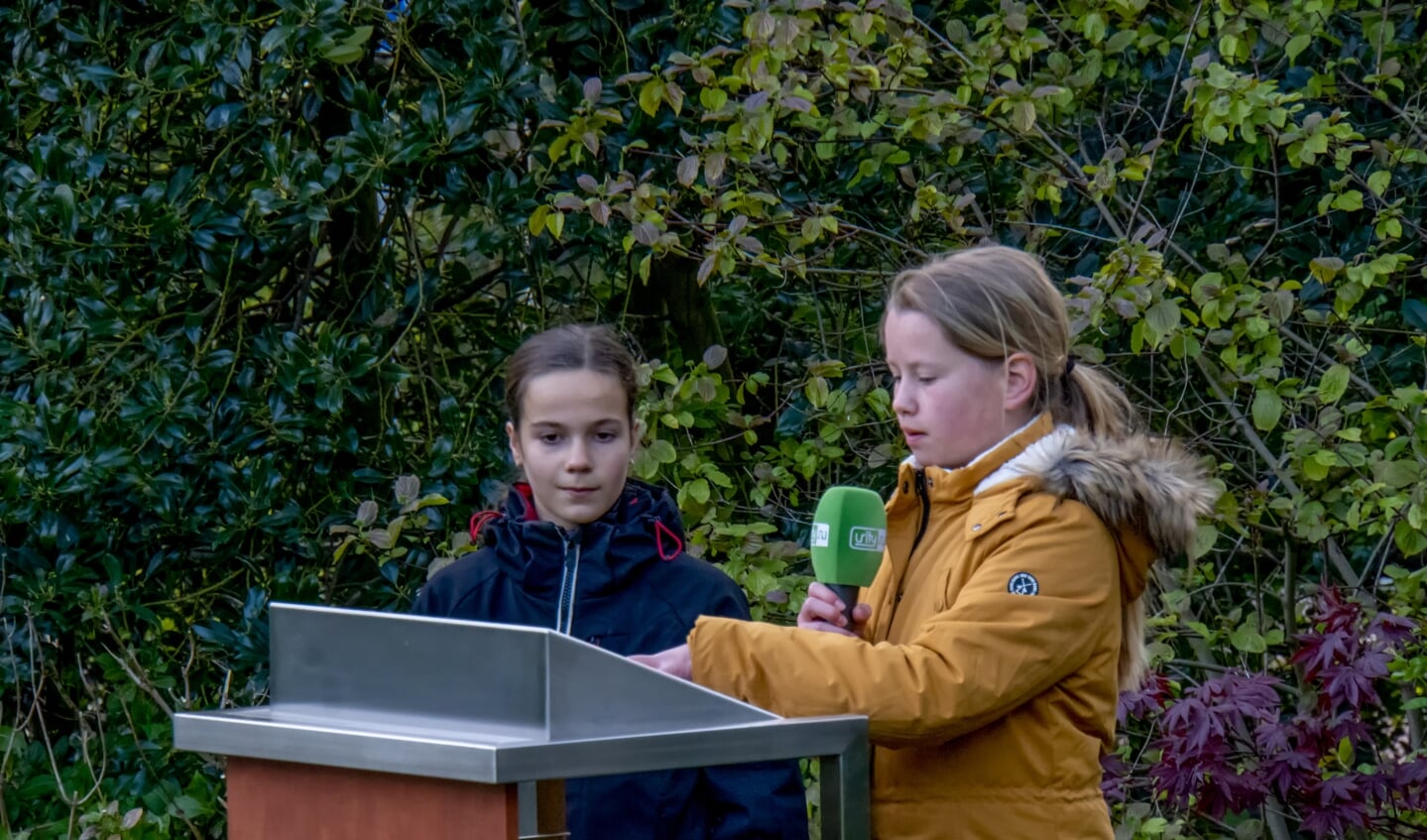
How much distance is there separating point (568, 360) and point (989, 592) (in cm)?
103

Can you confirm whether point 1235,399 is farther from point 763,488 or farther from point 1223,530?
point 763,488

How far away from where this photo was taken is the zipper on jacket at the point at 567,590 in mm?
2727

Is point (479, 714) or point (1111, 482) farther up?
point (1111, 482)

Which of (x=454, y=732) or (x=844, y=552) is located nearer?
(x=454, y=732)

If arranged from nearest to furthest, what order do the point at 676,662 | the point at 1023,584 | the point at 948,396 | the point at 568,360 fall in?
the point at 676,662 < the point at 1023,584 < the point at 948,396 < the point at 568,360

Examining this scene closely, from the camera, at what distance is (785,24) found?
4.07 m

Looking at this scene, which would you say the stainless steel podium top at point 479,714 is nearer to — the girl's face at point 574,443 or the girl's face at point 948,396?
the girl's face at point 948,396

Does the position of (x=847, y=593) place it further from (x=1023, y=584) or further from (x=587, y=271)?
(x=587, y=271)

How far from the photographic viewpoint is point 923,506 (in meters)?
2.51

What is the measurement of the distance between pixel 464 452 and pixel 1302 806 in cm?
220

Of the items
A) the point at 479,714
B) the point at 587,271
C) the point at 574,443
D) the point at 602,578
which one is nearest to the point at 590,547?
the point at 602,578

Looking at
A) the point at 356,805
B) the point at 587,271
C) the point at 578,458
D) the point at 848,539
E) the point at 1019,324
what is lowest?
the point at 356,805

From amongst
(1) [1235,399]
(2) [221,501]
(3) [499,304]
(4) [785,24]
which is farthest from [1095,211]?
A: (2) [221,501]

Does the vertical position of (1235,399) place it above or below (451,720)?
above
